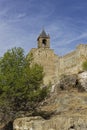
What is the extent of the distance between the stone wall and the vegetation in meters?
23.2

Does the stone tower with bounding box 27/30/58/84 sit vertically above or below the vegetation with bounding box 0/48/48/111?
above

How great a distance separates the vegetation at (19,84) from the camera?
105ft

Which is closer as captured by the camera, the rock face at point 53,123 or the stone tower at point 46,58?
A: the rock face at point 53,123

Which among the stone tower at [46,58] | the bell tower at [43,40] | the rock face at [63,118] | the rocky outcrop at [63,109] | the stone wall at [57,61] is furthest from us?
the bell tower at [43,40]

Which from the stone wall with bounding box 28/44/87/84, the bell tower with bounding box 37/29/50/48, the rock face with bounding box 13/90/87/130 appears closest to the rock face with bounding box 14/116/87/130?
the rock face with bounding box 13/90/87/130

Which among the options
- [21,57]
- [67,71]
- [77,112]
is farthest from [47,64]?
[77,112]

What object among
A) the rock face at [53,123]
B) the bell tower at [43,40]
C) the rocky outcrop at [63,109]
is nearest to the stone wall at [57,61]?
the bell tower at [43,40]

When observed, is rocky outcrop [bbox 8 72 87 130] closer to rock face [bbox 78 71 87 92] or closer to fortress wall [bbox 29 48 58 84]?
rock face [bbox 78 71 87 92]

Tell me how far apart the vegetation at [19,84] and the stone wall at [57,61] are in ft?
76.0

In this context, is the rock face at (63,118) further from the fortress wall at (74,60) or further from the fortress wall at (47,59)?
the fortress wall at (47,59)

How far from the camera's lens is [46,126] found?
28.5 m

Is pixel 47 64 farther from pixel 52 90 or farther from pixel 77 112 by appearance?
pixel 77 112

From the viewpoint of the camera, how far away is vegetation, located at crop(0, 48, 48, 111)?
32094 millimetres

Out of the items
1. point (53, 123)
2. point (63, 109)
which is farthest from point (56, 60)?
point (53, 123)
